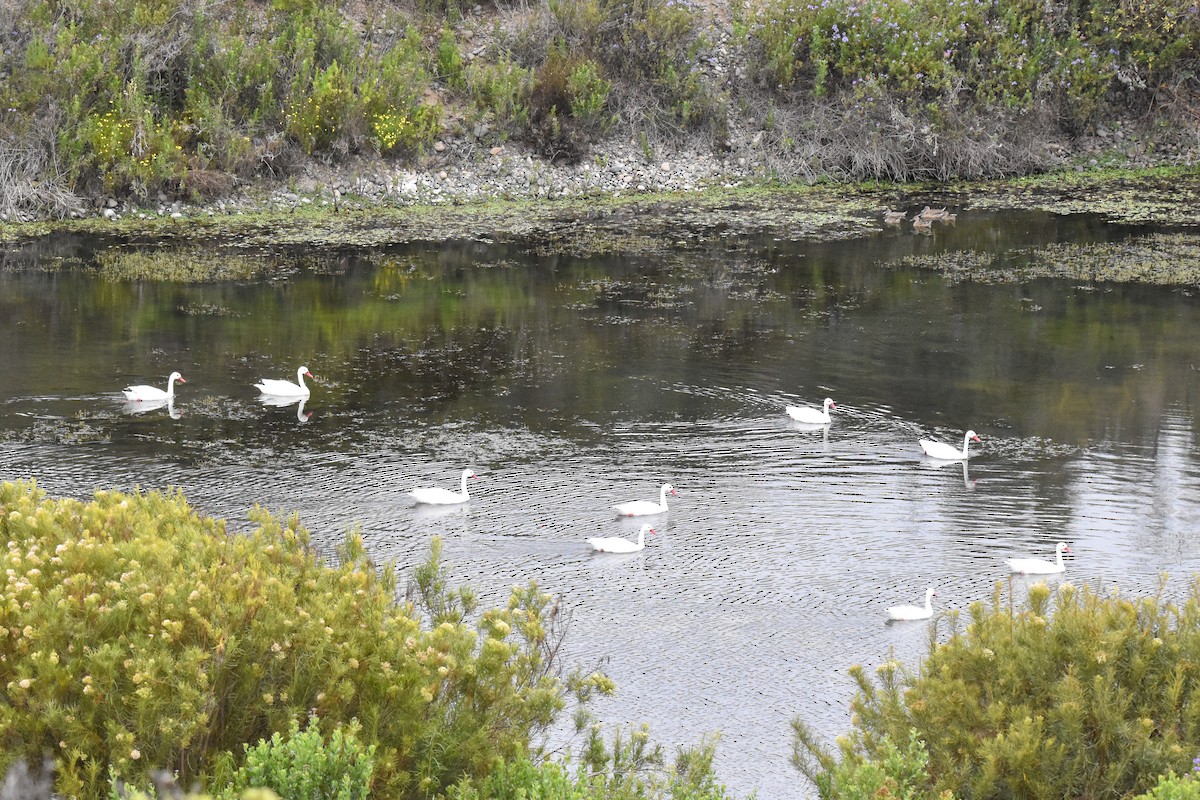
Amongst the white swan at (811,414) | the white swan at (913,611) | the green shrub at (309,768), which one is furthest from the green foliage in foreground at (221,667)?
the white swan at (811,414)

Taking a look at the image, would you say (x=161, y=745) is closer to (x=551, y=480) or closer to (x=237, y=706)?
(x=237, y=706)

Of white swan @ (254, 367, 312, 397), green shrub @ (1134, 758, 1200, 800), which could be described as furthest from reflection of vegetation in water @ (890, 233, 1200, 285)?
green shrub @ (1134, 758, 1200, 800)

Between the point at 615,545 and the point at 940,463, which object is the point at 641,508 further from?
the point at 940,463

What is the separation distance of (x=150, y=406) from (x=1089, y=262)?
712 inches

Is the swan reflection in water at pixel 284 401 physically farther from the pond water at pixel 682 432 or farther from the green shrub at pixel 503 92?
the green shrub at pixel 503 92

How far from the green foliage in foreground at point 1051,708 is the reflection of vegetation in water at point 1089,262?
61.4ft

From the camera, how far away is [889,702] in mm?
7496

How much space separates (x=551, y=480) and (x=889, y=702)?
24.7 ft

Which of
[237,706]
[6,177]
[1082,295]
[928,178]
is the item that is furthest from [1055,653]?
[928,178]

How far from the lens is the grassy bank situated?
32500mm

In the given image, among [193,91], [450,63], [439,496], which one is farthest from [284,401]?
[450,63]

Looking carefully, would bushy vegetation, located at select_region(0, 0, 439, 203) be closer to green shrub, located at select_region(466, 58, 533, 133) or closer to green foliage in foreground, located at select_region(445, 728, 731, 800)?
green shrub, located at select_region(466, 58, 533, 133)

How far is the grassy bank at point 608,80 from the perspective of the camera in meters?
32.5

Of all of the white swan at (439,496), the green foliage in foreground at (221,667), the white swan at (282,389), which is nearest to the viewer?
the green foliage in foreground at (221,667)
